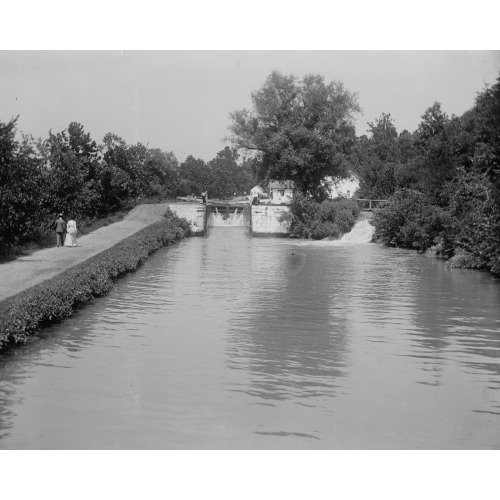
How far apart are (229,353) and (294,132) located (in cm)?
3599

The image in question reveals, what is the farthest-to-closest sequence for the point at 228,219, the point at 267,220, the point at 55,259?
the point at 228,219 < the point at 267,220 < the point at 55,259

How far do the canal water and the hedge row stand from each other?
41 cm

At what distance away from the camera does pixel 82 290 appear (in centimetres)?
2009

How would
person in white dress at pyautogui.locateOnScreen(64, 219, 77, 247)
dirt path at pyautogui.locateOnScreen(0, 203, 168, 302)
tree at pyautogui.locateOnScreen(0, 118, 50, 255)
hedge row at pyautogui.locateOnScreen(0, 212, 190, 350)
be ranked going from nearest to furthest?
hedge row at pyautogui.locateOnScreen(0, 212, 190, 350) < dirt path at pyautogui.locateOnScreen(0, 203, 168, 302) < tree at pyautogui.locateOnScreen(0, 118, 50, 255) < person in white dress at pyautogui.locateOnScreen(64, 219, 77, 247)

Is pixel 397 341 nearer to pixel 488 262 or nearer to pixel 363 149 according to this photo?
pixel 488 262

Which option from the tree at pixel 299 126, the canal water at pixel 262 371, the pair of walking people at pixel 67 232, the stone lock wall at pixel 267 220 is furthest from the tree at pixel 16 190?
the stone lock wall at pixel 267 220

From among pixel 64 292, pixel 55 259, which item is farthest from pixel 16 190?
pixel 64 292

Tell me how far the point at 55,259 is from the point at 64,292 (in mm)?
6789

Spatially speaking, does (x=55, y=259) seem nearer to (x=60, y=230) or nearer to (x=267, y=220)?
(x=60, y=230)

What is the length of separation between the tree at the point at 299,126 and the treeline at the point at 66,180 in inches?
95.0

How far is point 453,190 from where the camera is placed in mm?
35156

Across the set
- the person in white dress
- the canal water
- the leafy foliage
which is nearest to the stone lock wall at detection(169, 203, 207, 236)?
the leafy foliage

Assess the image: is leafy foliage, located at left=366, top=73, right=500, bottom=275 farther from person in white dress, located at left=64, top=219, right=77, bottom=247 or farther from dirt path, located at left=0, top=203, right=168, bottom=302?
person in white dress, located at left=64, top=219, right=77, bottom=247

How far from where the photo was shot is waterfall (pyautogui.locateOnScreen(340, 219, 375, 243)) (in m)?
47.6
